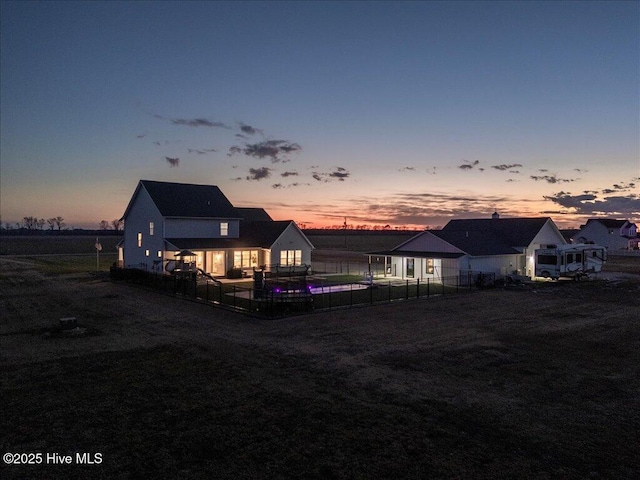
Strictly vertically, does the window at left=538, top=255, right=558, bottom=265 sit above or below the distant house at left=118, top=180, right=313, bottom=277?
below

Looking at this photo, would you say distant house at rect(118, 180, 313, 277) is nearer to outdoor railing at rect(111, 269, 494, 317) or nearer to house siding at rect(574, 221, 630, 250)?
outdoor railing at rect(111, 269, 494, 317)

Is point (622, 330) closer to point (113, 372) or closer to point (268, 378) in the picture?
point (268, 378)

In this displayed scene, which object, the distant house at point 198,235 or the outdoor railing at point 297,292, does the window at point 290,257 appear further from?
the outdoor railing at point 297,292

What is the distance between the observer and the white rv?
125 feet

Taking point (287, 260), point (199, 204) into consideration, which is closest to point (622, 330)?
point (287, 260)

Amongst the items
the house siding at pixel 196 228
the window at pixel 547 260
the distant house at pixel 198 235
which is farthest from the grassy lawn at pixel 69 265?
the window at pixel 547 260

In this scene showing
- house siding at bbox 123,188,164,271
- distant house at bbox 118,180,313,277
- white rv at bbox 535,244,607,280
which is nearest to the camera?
white rv at bbox 535,244,607,280

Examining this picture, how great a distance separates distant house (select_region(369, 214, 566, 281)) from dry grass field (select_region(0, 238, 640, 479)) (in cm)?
1493

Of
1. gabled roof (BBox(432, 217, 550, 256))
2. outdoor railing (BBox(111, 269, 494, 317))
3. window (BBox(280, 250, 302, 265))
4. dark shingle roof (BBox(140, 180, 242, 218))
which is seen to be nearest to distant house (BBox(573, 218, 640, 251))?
gabled roof (BBox(432, 217, 550, 256))

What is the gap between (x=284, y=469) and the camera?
736 cm

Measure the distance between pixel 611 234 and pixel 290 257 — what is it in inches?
2945

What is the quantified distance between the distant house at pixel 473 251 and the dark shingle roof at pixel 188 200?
15.9 meters

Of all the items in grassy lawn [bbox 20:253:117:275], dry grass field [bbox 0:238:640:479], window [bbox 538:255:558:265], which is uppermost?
window [bbox 538:255:558:265]

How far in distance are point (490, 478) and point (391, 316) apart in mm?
14850
